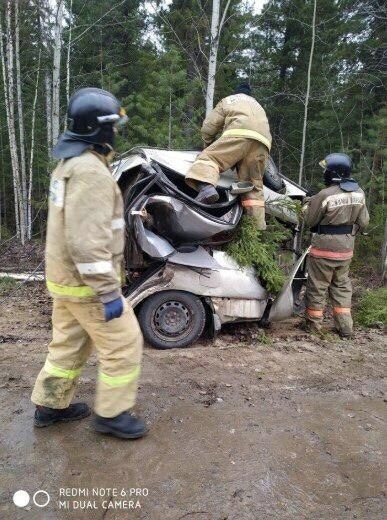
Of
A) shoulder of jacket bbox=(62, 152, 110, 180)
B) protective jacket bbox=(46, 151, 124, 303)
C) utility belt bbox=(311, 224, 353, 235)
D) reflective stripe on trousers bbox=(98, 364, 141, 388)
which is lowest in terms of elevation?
reflective stripe on trousers bbox=(98, 364, 141, 388)

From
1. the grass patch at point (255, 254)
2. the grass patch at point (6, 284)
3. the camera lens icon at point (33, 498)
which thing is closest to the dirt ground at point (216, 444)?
the camera lens icon at point (33, 498)

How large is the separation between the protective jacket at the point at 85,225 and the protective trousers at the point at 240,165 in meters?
1.85

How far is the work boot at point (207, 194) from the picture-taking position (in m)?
4.23

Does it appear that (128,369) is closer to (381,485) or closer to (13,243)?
(381,485)

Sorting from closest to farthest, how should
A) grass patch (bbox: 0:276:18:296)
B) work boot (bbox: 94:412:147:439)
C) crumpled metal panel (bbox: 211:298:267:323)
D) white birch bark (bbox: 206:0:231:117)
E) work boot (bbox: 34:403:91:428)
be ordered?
work boot (bbox: 94:412:147:439) → work boot (bbox: 34:403:91:428) → crumpled metal panel (bbox: 211:298:267:323) → grass patch (bbox: 0:276:18:296) → white birch bark (bbox: 206:0:231:117)

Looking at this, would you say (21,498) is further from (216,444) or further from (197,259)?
(197,259)

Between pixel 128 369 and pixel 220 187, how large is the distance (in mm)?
2511

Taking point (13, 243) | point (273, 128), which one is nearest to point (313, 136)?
point (273, 128)

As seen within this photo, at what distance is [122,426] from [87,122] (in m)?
1.92

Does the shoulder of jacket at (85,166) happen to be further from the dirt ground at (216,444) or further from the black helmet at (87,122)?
the dirt ground at (216,444)

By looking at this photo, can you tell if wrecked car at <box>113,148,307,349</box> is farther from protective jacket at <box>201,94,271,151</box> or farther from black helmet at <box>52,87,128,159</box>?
black helmet at <box>52,87,128,159</box>

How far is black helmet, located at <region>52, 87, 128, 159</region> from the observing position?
2.51 meters

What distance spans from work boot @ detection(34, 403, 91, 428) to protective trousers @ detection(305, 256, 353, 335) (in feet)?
10.1

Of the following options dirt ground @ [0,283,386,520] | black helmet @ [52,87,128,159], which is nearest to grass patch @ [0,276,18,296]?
dirt ground @ [0,283,386,520]
